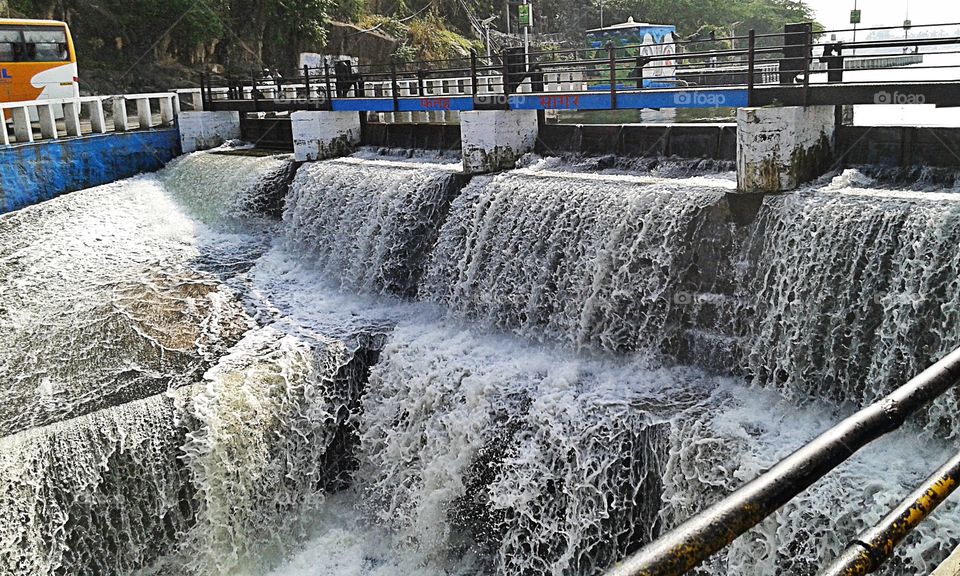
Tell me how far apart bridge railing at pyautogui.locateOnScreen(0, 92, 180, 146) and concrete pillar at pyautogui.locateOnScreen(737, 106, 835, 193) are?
42.6 ft

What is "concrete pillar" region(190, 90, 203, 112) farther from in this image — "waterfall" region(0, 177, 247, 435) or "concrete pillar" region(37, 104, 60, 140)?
"waterfall" region(0, 177, 247, 435)

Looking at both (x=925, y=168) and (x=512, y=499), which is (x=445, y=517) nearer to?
(x=512, y=499)

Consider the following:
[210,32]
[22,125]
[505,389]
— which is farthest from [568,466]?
[210,32]

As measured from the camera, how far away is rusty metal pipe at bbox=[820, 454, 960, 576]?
1523 millimetres

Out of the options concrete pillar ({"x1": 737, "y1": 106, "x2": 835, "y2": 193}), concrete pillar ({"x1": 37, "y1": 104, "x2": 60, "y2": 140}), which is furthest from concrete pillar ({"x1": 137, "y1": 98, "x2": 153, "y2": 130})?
concrete pillar ({"x1": 737, "y1": 106, "x2": 835, "y2": 193})

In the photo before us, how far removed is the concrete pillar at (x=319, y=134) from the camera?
15602 mm

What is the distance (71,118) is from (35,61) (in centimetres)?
248

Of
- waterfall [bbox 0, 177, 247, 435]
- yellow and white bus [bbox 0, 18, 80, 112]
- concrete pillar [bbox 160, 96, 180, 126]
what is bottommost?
waterfall [bbox 0, 177, 247, 435]

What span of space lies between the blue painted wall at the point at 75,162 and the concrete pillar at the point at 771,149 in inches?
499

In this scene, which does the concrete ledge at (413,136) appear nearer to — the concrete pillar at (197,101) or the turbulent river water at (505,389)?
the turbulent river water at (505,389)

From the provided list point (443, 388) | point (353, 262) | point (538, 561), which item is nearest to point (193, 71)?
point (353, 262)

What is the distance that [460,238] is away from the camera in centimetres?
1123

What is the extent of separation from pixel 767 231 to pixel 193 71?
821 inches

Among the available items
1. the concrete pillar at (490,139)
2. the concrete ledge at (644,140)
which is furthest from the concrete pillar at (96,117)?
the concrete ledge at (644,140)
